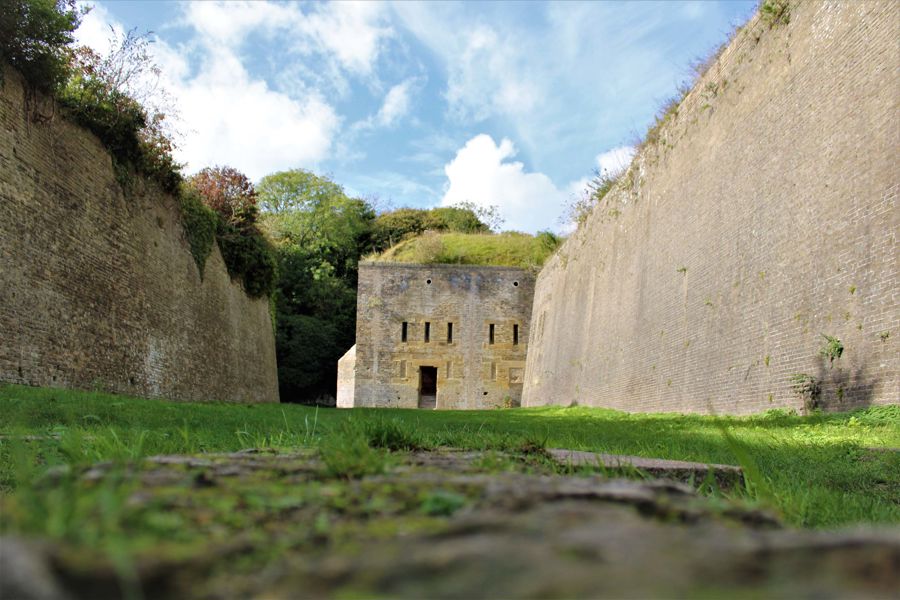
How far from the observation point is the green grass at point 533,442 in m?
2.70

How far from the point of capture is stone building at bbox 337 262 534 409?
29.2 metres

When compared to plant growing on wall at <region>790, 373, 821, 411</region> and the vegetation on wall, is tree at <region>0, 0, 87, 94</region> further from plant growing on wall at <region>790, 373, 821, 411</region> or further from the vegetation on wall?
the vegetation on wall

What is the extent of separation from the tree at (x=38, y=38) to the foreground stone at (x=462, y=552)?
11.4 meters

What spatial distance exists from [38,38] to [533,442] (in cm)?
1070

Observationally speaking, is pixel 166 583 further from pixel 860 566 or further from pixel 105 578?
pixel 860 566

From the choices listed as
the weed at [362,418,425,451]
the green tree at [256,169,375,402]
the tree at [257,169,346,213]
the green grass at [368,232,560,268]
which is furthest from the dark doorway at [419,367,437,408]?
the weed at [362,418,425,451]

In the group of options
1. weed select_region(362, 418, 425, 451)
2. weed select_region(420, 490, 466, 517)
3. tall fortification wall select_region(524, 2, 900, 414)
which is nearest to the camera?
weed select_region(420, 490, 466, 517)

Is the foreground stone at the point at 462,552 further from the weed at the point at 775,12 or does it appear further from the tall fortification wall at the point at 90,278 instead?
the weed at the point at 775,12

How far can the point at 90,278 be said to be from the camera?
12539 mm

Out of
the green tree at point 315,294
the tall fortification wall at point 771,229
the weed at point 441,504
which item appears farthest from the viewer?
the green tree at point 315,294

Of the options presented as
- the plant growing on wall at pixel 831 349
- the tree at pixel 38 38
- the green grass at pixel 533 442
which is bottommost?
the green grass at pixel 533 442

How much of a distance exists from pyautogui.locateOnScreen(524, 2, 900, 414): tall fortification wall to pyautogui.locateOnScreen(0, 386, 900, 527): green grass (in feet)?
3.71

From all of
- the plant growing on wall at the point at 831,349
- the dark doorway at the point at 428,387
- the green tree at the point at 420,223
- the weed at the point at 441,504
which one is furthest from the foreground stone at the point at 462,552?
the green tree at the point at 420,223

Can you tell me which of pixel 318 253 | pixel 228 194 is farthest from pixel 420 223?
pixel 228 194
